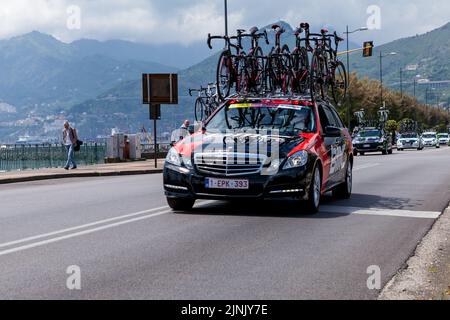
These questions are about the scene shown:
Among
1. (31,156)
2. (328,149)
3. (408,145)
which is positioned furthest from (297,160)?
(408,145)

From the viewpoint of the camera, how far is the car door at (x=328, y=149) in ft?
40.1

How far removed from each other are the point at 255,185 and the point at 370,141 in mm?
37379

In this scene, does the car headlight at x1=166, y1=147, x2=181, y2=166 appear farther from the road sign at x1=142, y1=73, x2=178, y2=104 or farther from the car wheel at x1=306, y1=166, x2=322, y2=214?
the road sign at x1=142, y1=73, x2=178, y2=104

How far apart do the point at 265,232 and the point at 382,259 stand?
2070mm

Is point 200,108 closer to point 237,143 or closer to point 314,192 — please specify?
point 314,192

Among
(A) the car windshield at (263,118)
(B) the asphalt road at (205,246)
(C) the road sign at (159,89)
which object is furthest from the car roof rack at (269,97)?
(C) the road sign at (159,89)

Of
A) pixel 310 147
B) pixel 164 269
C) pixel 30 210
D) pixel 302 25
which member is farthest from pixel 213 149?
pixel 302 25

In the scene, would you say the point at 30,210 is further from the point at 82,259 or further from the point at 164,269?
the point at 164,269

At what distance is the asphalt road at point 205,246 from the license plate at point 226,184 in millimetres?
420

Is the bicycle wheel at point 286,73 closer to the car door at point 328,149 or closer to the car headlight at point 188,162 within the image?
the car door at point 328,149

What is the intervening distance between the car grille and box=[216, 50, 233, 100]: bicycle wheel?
5244 millimetres

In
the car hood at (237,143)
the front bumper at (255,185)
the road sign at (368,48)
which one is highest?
the road sign at (368,48)

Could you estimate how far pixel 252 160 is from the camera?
1075 cm

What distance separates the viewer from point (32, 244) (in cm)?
834
